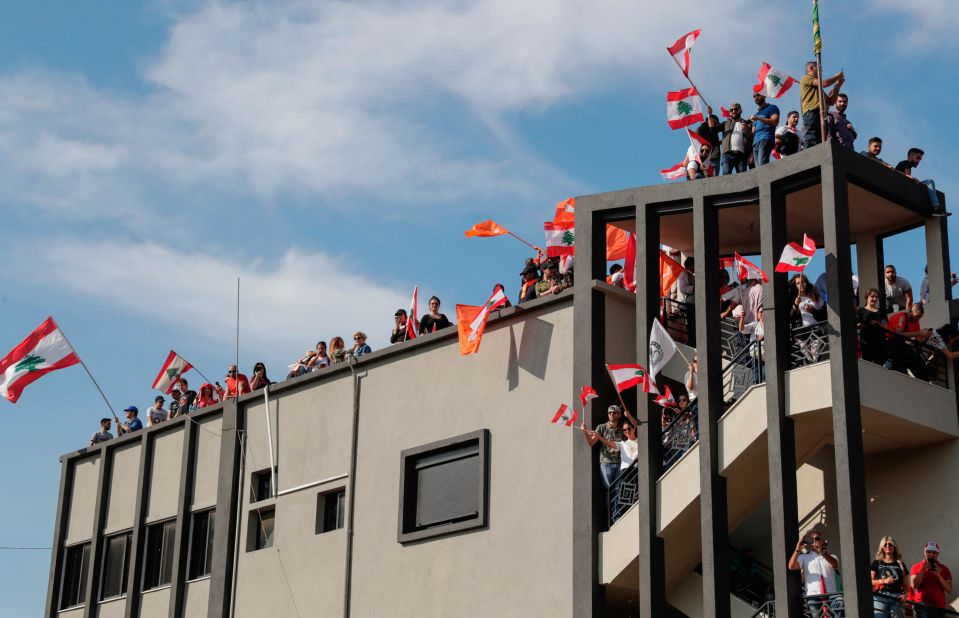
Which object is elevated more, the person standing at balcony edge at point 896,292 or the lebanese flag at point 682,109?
the lebanese flag at point 682,109

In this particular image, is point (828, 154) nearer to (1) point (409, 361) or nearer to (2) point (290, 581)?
(1) point (409, 361)

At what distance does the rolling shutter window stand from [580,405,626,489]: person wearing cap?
Result: 2671mm

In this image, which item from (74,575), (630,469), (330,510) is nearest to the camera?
(630,469)

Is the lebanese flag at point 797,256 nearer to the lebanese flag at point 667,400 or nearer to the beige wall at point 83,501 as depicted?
the lebanese flag at point 667,400

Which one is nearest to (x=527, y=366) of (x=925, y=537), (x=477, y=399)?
(x=477, y=399)

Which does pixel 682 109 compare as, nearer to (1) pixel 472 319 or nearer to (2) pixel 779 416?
(1) pixel 472 319

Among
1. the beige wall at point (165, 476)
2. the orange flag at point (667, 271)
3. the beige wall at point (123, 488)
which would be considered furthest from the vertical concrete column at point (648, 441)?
the beige wall at point (123, 488)

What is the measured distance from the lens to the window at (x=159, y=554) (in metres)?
32.9

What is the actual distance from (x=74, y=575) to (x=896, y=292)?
1926 centimetres

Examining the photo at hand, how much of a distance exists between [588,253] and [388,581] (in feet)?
22.4

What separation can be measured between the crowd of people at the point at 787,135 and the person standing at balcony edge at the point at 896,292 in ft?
4.67

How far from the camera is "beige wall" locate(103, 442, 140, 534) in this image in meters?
34.2

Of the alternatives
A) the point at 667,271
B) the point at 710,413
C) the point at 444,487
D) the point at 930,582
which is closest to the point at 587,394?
the point at 710,413

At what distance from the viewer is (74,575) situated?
35375 mm
